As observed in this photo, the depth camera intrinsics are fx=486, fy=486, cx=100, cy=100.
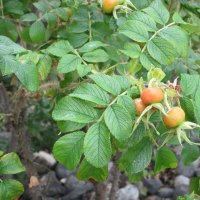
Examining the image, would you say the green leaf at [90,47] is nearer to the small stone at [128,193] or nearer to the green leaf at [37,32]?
the green leaf at [37,32]

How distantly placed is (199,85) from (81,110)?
1.09 feet

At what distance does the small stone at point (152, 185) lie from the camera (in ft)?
11.3

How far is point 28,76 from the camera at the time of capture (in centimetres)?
139

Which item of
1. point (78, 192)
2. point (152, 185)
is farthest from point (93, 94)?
point (152, 185)

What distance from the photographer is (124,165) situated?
142cm

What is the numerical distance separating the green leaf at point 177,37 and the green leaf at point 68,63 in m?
0.27

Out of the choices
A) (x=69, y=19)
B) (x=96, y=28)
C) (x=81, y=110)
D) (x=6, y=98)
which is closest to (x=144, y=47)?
(x=81, y=110)

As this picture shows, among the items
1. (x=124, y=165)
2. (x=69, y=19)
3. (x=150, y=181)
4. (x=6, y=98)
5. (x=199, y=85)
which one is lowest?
(x=150, y=181)

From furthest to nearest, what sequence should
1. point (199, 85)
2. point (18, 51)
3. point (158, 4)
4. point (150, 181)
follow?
point (150, 181) < point (158, 4) < point (18, 51) < point (199, 85)

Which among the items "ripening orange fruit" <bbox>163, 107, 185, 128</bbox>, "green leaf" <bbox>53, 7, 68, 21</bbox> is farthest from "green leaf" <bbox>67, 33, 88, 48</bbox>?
"ripening orange fruit" <bbox>163, 107, 185, 128</bbox>

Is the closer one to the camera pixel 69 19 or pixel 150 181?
pixel 69 19

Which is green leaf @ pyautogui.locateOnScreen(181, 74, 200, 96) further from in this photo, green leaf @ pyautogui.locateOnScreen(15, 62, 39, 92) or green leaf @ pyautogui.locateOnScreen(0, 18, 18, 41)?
green leaf @ pyautogui.locateOnScreen(0, 18, 18, 41)

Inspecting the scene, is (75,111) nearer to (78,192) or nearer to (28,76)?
(28,76)

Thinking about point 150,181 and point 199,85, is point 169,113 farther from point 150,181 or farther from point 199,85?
point 150,181
